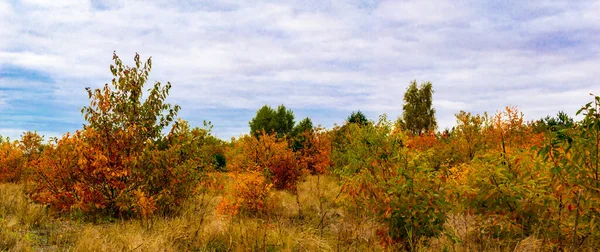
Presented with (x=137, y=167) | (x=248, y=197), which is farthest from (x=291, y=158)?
(x=137, y=167)

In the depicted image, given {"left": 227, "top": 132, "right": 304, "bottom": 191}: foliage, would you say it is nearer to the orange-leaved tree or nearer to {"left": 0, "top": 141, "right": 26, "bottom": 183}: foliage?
the orange-leaved tree

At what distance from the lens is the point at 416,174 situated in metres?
5.11

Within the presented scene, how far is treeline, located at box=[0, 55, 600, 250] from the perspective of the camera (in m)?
4.48

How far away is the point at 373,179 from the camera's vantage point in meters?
5.39

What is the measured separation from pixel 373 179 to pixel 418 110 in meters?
32.4

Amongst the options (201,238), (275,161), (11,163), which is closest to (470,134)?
(275,161)

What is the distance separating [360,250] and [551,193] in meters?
2.43

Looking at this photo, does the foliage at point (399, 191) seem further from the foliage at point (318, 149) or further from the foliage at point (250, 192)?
the foliage at point (318, 149)

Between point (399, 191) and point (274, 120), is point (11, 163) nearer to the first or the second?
point (399, 191)

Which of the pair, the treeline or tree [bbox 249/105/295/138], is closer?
the treeline

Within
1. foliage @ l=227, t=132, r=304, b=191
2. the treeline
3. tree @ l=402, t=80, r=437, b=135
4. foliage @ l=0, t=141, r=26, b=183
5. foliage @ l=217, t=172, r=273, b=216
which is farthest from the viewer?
tree @ l=402, t=80, r=437, b=135

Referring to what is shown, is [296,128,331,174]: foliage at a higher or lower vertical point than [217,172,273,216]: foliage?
higher

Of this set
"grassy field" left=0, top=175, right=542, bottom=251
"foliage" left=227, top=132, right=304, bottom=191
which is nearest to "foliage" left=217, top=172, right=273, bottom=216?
"grassy field" left=0, top=175, right=542, bottom=251

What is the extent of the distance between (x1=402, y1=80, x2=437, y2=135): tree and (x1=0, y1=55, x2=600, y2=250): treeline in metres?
23.4
